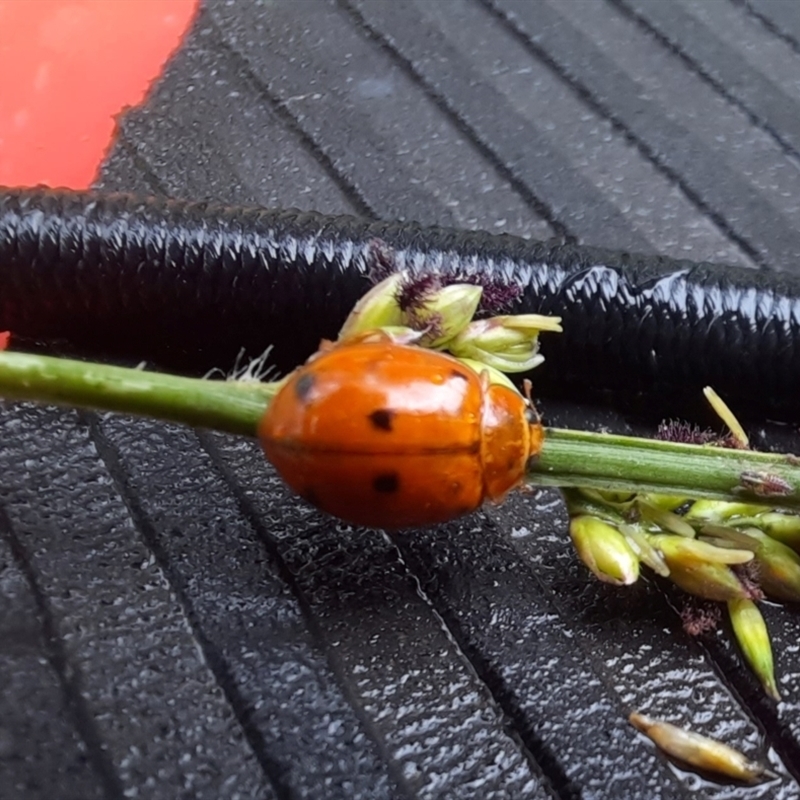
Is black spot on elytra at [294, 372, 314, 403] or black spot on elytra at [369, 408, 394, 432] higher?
black spot on elytra at [294, 372, 314, 403]

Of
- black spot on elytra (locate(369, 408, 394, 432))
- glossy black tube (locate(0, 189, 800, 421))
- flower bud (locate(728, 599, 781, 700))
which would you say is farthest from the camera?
glossy black tube (locate(0, 189, 800, 421))

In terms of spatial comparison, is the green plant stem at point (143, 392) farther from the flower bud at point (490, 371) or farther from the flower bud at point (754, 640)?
the flower bud at point (754, 640)

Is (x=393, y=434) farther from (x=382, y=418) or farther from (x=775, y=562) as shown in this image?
(x=775, y=562)

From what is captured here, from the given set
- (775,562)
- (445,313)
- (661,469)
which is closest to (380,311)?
(445,313)

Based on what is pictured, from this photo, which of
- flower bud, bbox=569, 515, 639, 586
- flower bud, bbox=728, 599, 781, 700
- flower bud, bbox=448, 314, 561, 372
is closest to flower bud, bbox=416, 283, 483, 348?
flower bud, bbox=448, 314, 561, 372

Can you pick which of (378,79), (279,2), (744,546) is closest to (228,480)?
(744,546)

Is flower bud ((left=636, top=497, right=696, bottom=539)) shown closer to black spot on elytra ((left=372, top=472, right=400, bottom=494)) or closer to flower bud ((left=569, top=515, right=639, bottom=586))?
flower bud ((left=569, top=515, right=639, bottom=586))
